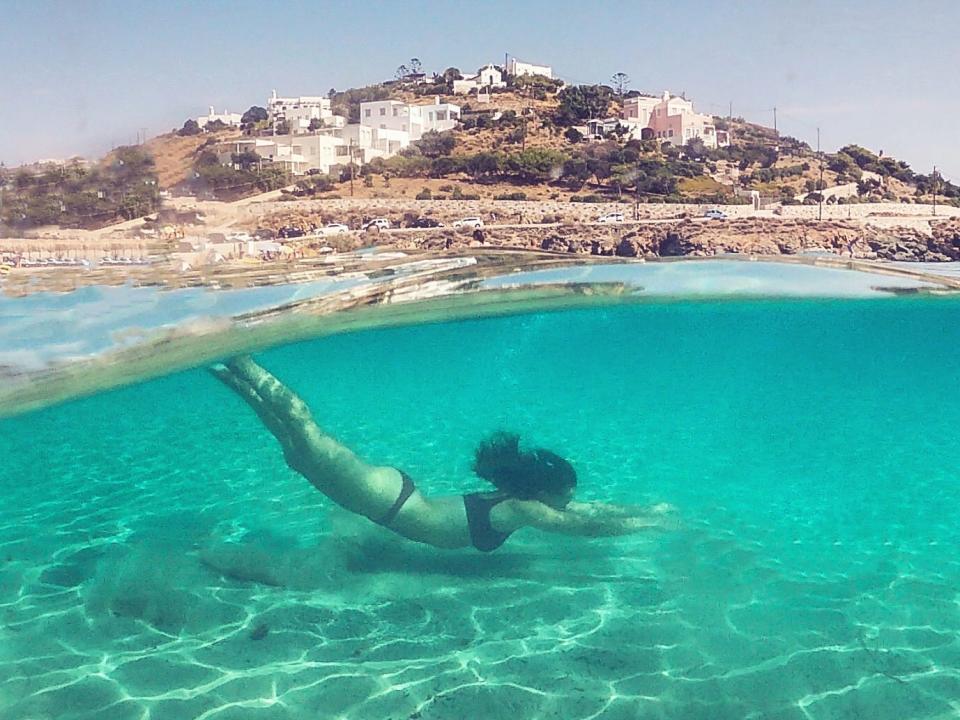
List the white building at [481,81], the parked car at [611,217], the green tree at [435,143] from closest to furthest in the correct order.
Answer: the parked car at [611,217]
the green tree at [435,143]
the white building at [481,81]

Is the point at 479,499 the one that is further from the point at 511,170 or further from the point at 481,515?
the point at 511,170

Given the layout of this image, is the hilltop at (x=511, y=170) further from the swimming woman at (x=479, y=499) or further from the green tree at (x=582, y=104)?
the swimming woman at (x=479, y=499)

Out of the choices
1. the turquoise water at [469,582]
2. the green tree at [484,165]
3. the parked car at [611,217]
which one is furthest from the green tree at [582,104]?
the turquoise water at [469,582]

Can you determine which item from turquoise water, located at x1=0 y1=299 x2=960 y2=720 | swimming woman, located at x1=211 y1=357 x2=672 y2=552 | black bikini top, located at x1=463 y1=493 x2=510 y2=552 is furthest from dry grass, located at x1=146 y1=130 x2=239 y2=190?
black bikini top, located at x1=463 y1=493 x2=510 y2=552

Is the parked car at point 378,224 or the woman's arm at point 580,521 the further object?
A: the parked car at point 378,224

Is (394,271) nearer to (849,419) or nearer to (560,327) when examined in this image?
(560,327)

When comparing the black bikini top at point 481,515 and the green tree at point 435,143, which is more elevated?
the green tree at point 435,143

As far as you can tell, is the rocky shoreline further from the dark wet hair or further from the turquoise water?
the dark wet hair
